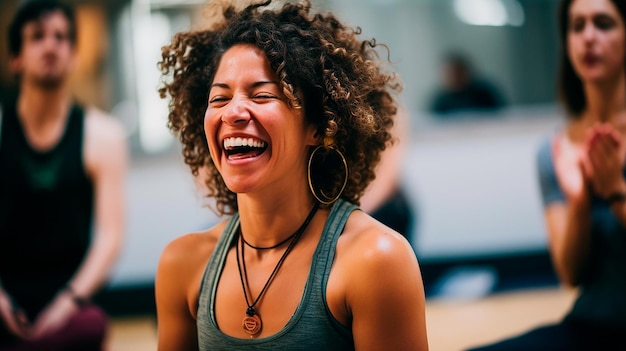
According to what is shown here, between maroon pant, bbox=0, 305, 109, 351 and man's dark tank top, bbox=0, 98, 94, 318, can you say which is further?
man's dark tank top, bbox=0, 98, 94, 318

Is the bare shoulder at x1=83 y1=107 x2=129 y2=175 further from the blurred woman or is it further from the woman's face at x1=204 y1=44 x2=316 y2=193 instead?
the blurred woman

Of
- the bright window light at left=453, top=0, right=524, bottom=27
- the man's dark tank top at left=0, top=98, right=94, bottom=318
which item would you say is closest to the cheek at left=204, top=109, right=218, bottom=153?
the man's dark tank top at left=0, top=98, right=94, bottom=318

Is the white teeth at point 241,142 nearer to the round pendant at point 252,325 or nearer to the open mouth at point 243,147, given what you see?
the open mouth at point 243,147

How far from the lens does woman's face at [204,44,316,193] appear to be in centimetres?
125

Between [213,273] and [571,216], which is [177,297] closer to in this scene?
Result: [213,273]

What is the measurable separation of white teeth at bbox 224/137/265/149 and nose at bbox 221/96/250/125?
0.03m

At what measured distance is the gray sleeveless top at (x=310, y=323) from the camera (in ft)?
3.98

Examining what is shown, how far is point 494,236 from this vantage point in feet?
14.9

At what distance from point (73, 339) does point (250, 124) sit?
1.18m

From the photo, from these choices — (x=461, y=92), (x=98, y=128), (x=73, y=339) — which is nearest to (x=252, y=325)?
(x=73, y=339)

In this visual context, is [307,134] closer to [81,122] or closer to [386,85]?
[386,85]

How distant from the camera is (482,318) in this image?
10.2 feet

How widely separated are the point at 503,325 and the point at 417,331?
166cm

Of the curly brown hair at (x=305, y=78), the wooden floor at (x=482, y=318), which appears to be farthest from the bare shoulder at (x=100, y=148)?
the wooden floor at (x=482, y=318)
